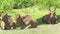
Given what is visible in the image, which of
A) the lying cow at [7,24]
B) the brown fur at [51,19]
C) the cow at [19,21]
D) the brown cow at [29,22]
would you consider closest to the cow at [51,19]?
the brown fur at [51,19]

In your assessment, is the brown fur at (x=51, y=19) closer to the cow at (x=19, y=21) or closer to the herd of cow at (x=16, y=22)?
the herd of cow at (x=16, y=22)

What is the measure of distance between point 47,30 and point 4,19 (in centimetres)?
204

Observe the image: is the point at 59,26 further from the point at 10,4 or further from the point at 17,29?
the point at 10,4

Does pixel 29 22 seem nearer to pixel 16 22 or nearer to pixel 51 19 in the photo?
pixel 16 22

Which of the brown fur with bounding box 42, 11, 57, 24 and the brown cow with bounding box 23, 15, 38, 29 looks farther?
the brown fur with bounding box 42, 11, 57, 24

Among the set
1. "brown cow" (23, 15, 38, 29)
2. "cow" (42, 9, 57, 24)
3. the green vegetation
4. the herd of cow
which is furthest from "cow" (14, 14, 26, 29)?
"cow" (42, 9, 57, 24)

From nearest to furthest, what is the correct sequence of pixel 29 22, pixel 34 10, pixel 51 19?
pixel 29 22 → pixel 51 19 → pixel 34 10

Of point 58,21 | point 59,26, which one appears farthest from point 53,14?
point 59,26

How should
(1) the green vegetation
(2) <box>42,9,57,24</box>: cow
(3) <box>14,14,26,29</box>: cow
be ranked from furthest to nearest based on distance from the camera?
(2) <box>42,9,57,24</box>: cow → (3) <box>14,14,26,29</box>: cow → (1) the green vegetation

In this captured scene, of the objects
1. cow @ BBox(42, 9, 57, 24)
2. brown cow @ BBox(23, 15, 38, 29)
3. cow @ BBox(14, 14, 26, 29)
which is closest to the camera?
cow @ BBox(14, 14, 26, 29)

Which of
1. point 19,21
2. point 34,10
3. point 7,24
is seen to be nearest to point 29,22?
point 19,21

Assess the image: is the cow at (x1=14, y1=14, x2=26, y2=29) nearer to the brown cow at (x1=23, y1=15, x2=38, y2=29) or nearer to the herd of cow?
the herd of cow

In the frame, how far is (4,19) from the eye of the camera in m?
11.4

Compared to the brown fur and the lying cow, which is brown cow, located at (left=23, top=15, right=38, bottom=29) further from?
the brown fur
